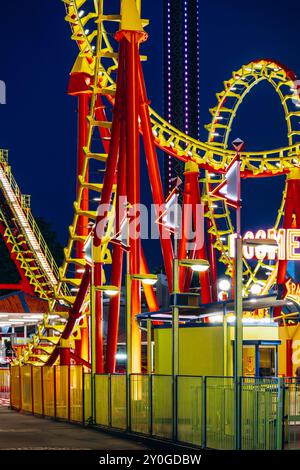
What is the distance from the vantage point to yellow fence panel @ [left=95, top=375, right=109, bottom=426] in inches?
973

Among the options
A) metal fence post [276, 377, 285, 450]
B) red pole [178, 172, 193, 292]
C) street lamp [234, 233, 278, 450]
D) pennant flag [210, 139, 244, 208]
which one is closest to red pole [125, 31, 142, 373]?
pennant flag [210, 139, 244, 208]

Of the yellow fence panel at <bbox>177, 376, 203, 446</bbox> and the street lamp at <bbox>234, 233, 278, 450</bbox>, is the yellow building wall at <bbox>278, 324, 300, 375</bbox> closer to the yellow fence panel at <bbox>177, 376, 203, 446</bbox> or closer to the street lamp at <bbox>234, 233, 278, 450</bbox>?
the yellow fence panel at <bbox>177, 376, 203, 446</bbox>

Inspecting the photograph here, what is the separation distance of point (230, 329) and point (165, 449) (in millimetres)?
3255

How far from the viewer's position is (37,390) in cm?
3134

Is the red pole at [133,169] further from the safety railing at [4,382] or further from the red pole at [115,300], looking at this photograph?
the safety railing at [4,382]

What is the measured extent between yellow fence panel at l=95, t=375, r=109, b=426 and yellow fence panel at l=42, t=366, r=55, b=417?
4.15 m

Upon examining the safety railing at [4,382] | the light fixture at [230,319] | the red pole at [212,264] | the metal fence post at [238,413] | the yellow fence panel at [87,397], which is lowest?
the safety railing at [4,382]

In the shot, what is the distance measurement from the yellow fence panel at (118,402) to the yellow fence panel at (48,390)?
18.0ft

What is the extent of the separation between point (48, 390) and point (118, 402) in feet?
21.4

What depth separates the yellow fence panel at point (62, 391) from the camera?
28.0 metres

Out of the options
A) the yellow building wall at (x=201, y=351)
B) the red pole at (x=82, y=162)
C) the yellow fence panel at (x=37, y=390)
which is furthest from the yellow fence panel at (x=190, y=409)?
the red pole at (x=82, y=162)

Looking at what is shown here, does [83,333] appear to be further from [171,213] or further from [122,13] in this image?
[171,213]

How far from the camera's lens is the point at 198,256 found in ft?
147
